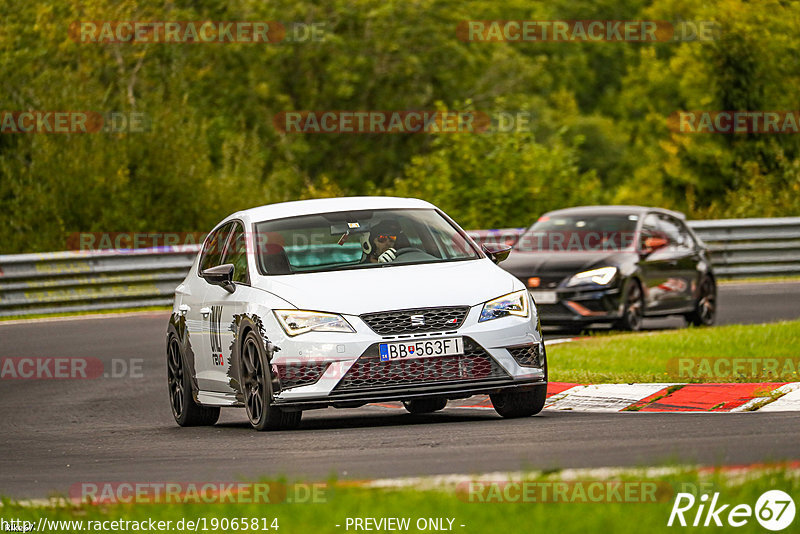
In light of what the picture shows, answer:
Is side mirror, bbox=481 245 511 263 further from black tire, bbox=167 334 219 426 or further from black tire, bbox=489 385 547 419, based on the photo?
black tire, bbox=167 334 219 426

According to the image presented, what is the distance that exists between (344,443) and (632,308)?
10098 mm

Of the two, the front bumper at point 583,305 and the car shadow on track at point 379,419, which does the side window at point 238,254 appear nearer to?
the car shadow on track at point 379,419

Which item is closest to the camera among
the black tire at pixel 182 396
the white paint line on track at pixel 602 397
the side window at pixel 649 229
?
the white paint line on track at pixel 602 397

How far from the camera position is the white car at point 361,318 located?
33.4 feet

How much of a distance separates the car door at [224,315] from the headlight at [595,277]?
7468 millimetres

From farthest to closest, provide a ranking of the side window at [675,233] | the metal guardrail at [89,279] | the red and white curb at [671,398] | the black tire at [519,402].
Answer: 1. the metal guardrail at [89,279]
2. the side window at [675,233]
3. the red and white curb at [671,398]
4. the black tire at [519,402]

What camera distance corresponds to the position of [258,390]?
10.7m

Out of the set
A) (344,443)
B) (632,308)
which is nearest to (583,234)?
(632,308)

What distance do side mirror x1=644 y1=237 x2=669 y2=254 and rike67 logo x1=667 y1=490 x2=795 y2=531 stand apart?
13629mm

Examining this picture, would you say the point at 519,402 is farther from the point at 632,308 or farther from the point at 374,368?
the point at 632,308

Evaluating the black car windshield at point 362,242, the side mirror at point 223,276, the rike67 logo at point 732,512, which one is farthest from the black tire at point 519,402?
the rike67 logo at point 732,512

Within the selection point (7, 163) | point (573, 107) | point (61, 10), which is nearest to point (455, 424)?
point (7, 163)

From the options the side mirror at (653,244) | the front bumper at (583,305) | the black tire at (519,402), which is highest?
the side mirror at (653,244)

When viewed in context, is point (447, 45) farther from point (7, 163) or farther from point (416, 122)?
point (7, 163)
